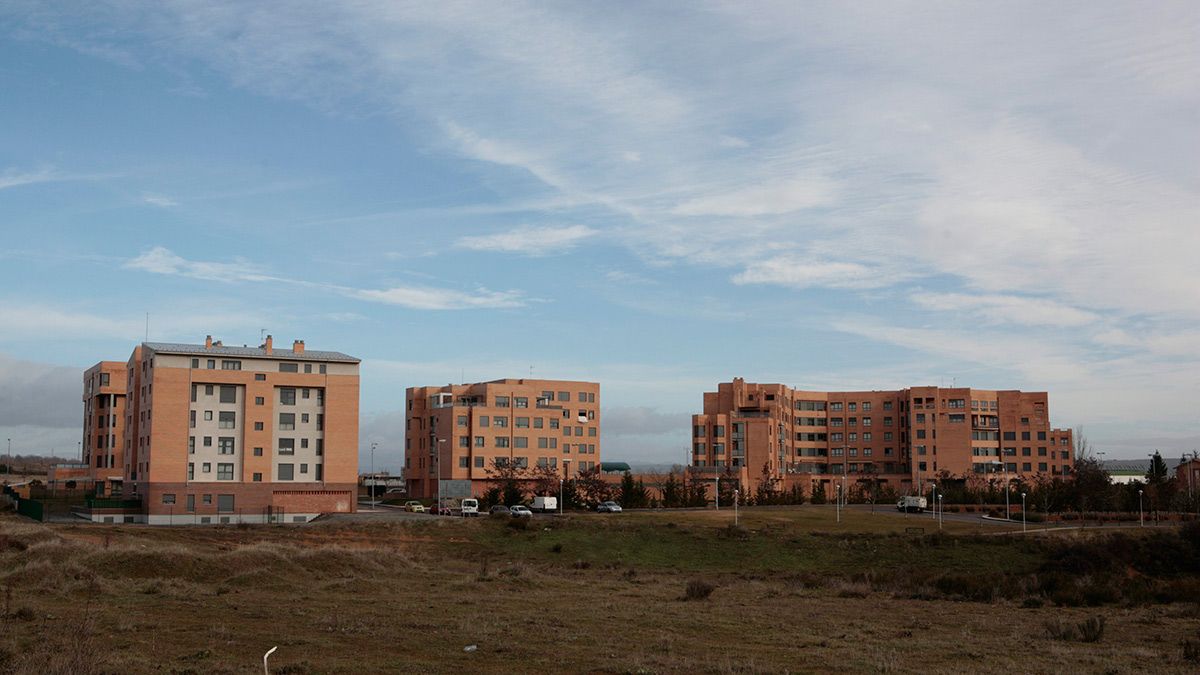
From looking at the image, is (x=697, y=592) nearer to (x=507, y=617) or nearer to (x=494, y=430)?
(x=507, y=617)

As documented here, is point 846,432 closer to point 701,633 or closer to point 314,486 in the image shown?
point 314,486

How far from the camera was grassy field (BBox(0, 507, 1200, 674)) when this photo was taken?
26953 mm

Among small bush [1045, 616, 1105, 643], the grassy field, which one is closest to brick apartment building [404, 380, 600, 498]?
the grassy field

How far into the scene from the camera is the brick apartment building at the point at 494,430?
144 meters

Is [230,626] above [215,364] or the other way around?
the other way around

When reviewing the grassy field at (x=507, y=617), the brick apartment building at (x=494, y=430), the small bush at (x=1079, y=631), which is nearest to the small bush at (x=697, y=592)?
the grassy field at (x=507, y=617)

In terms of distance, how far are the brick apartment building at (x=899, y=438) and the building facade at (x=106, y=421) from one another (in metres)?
81.6

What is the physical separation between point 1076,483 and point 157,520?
349ft

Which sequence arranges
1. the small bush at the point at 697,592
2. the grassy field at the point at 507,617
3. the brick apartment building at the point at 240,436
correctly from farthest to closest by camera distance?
1. the brick apartment building at the point at 240,436
2. the small bush at the point at 697,592
3. the grassy field at the point at 507,617

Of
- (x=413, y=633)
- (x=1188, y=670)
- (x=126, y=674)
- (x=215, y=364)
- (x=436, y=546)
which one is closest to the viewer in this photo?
(x=126, y=674)

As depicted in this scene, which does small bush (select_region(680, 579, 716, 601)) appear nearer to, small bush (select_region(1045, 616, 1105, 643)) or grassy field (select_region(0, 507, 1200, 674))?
grassy field (select_region(0, 507, 1200, 674))

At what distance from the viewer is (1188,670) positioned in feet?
89.1

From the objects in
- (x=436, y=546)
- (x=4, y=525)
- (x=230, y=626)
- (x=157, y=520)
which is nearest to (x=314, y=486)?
(x=157, y=520)

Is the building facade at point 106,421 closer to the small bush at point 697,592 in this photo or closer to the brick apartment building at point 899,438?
the brick apartment building at point 899,438
